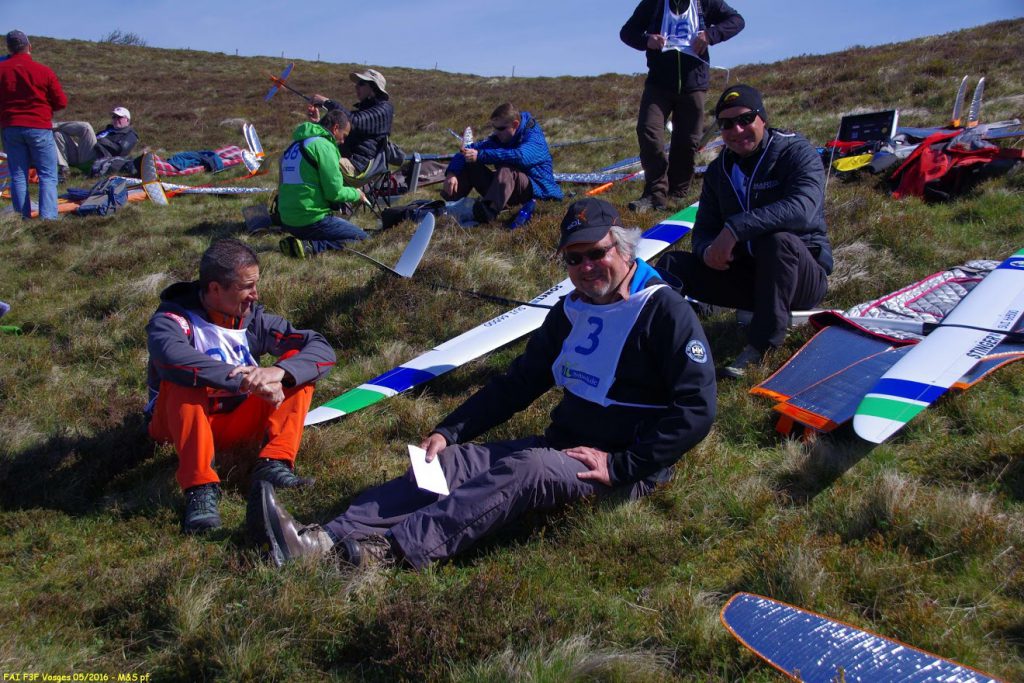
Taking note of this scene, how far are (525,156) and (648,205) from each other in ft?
4.74

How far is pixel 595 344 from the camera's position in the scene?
10.5ft

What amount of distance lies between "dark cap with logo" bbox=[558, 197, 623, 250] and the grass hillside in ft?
3.59

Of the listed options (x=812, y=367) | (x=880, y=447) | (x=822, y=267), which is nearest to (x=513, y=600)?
(x=880, y=447)

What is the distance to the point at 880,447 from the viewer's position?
11.5ft

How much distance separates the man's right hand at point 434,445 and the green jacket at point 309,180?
17.3ft

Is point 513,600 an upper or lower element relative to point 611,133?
lower

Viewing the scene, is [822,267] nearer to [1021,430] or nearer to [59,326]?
[1021,430]

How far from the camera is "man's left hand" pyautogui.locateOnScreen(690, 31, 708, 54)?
706 cm

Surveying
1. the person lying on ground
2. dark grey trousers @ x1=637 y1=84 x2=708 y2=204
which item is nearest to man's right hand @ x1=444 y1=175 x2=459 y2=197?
dark grey trousers @ x1=637 y1=84 x2=708 y2=204

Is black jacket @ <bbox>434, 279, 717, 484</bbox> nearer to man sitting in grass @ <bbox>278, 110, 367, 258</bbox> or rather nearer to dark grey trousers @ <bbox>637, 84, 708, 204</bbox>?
dark grey trousers @ <bbox>637, 84, 708, 204</bbox>

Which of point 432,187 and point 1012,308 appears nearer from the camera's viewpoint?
point 1012,308

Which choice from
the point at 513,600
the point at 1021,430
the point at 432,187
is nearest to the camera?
the point at 513,600

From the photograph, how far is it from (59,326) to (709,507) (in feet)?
18.7

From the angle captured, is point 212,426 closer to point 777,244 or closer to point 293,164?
point 777,244
